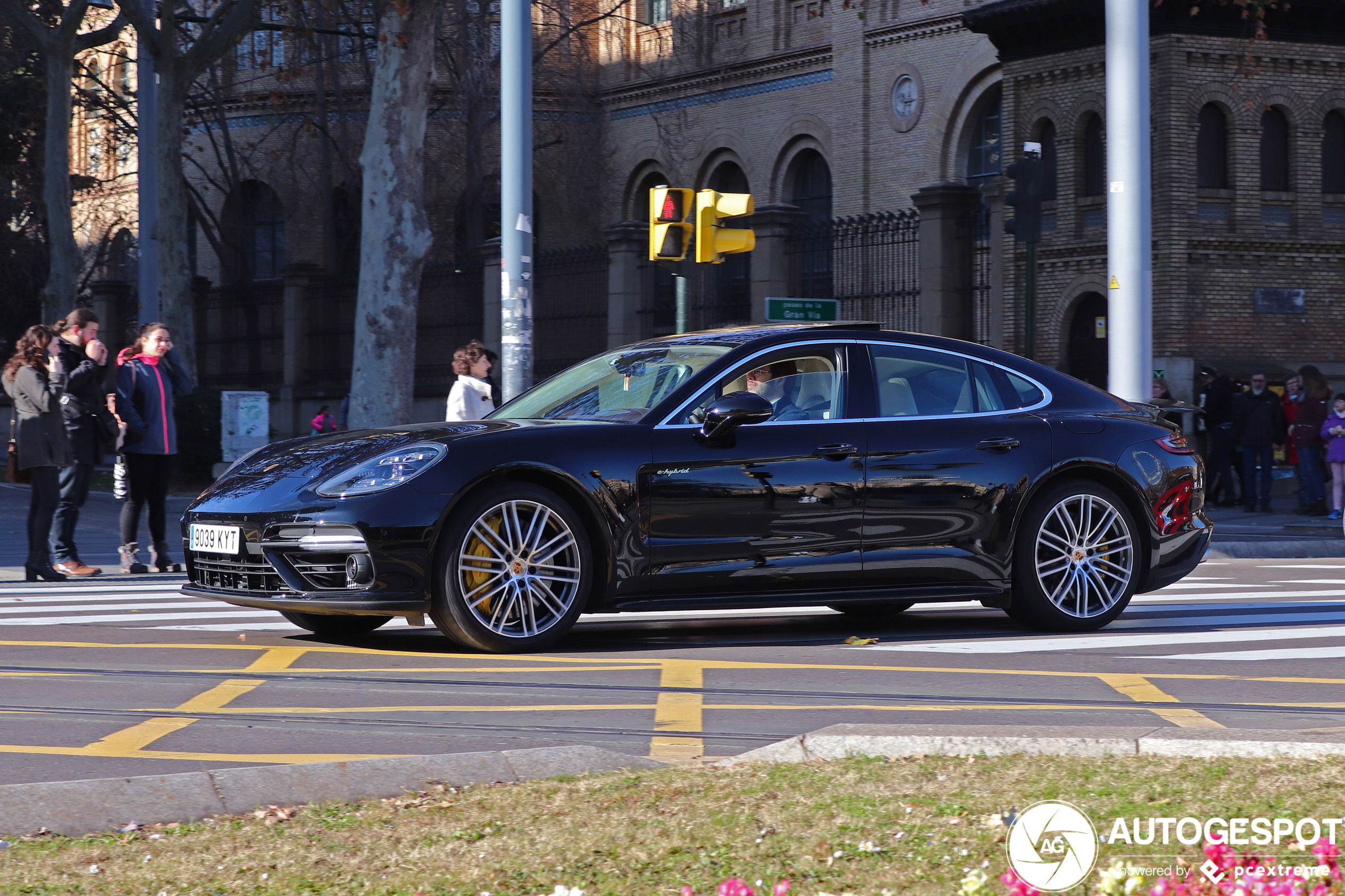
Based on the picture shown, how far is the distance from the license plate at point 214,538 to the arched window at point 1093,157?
84.7 ft

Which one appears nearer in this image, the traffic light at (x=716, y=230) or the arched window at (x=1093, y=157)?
the traffic light at (x=716, y=230)

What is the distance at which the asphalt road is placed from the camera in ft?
19.1

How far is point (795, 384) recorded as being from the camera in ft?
28.7

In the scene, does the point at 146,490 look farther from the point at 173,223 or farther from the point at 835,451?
the point at 173,223

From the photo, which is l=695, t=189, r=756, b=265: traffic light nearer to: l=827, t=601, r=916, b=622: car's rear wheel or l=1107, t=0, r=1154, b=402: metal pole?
l=1107, t=0, r=1154, b=402: metal pole

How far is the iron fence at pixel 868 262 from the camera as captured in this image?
25.5m

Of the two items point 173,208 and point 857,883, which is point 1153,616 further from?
point 173,208

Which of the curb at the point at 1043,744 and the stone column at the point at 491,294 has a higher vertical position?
the stone column at the point at 491,294

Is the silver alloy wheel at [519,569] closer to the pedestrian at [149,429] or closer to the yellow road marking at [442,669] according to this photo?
the yellow road marking at [442,669]

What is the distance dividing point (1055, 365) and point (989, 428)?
23350 millimetres

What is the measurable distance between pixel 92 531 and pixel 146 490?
17.8 ft

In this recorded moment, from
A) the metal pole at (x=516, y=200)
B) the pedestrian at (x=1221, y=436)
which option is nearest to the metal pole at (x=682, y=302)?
the metal pole at (x=516, y=200)

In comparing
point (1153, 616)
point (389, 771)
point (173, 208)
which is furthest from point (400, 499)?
point (173, 208)

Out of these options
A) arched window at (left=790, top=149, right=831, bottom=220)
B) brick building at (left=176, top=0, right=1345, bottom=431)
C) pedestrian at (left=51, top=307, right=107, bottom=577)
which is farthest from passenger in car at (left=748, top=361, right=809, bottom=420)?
arched window at (left=790, top=149, right=831, bottom=220)
